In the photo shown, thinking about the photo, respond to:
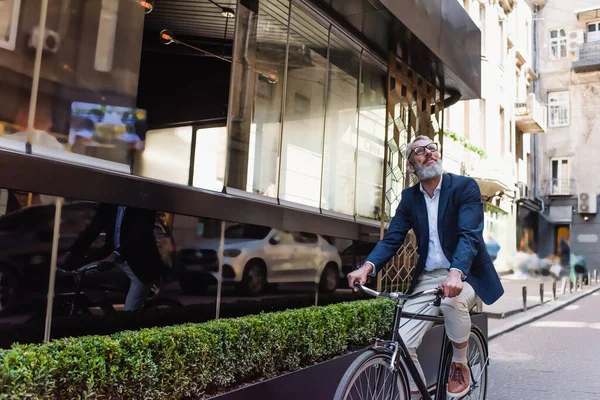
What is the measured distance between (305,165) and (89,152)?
305 cm

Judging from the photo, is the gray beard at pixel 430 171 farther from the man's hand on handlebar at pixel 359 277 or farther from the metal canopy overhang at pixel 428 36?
the metal canopy overhang at pixel 428 36

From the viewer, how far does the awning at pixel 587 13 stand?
3588 centimetres

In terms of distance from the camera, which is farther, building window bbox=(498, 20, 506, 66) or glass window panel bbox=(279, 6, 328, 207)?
building window bbox=(498, 20, 506, 66)

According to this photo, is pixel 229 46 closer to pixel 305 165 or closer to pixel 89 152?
pixel 305 165

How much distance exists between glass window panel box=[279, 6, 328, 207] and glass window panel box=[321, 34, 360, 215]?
0.19 meters

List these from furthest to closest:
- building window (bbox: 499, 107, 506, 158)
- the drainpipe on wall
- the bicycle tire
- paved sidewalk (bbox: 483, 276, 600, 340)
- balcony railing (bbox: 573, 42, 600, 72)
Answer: balcony railing (bbox: 573, 42, 600, 72) → the drainpipe on wall → building window (bbox: 499, 107, 506, 158) → paved sidewalk (bbox: 483, 276, 600, 340) → the bicycle tire

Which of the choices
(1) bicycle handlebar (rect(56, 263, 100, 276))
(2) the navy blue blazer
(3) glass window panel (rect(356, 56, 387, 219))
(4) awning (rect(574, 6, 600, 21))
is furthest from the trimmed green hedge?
(4) awning (rect(574, 6, 600, 21))

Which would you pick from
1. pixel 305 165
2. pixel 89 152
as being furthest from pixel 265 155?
pixel 89 152

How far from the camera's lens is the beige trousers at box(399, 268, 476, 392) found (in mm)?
3707

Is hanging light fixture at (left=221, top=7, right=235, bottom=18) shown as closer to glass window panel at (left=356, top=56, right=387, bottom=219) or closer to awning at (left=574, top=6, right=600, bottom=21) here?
glass window panel at (left=356, top=56, right=387, bottom=219)

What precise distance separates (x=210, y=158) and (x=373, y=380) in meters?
2.84

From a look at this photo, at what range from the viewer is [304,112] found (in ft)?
21.9

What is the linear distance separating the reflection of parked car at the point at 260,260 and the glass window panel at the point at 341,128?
78cm

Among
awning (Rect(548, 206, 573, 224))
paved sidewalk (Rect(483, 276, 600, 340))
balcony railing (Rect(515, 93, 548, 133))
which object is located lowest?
paved sidewalk (Rect(483, 276, 600, 340))
